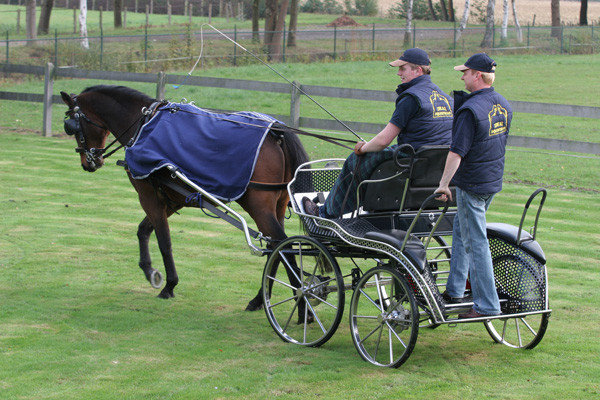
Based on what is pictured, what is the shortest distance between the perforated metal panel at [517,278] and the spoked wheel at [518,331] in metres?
0.16

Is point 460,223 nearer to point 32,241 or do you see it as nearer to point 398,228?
point 398,228

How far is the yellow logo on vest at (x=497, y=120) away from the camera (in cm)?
523

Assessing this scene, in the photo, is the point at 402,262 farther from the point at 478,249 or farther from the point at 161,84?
the point at 161,84

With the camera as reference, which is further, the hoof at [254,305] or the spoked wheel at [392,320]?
the hoof at [254,305]

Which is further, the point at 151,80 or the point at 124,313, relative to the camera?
the point at 151,80

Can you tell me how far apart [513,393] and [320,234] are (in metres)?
1.88

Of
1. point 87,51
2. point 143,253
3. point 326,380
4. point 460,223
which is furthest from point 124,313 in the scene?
point 87,51

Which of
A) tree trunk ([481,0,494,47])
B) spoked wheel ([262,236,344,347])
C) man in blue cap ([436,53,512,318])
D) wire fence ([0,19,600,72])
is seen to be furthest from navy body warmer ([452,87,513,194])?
tree trunk ([481,0,494,47])

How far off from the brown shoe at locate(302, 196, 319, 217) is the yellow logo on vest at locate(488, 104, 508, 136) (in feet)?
5.30

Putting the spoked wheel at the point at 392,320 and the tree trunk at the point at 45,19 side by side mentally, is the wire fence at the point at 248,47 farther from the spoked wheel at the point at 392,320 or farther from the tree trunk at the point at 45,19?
the spoked wheel at the point at 392,320

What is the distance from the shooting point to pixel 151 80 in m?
17.7

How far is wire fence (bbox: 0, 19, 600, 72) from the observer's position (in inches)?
1246

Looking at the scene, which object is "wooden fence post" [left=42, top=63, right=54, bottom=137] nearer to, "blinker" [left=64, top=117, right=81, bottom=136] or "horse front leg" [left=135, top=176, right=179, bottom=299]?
"blinker" [left=64, top=117, right=81, bottom=136]

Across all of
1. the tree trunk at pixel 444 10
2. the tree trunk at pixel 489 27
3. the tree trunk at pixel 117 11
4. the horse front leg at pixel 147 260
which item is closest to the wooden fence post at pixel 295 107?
the horse front leg at pixel 147 260
